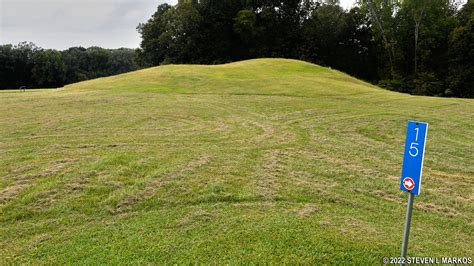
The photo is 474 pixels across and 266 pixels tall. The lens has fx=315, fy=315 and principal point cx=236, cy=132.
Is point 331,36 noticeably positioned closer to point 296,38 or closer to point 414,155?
point 296,38

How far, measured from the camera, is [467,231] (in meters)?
4.16

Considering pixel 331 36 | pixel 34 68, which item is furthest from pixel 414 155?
pixel 34 68

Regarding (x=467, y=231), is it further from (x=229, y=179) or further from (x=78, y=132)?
(x=78, y=132)

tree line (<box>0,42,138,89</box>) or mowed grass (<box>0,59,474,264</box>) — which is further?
tree line (<box>0,42,138,89</box>)

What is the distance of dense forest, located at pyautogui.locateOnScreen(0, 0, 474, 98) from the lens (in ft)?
132

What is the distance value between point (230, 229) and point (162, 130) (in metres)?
6.30

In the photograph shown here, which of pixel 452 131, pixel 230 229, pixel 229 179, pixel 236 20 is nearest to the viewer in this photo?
pixel 230 229

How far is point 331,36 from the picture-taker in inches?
1897

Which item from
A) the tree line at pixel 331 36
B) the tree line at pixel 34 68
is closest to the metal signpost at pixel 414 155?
the tree line at pixel 331 36

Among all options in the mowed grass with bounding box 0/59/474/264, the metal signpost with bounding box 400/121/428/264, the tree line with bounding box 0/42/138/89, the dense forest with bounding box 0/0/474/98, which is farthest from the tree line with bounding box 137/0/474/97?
the metal signpost with bounding box 400/121/428/264

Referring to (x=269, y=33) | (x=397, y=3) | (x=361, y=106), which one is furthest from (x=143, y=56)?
(x=361, y=106)

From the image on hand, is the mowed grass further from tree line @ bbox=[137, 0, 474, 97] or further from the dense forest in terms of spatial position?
the dense forest

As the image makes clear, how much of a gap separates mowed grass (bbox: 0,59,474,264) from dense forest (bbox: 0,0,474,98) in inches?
1350

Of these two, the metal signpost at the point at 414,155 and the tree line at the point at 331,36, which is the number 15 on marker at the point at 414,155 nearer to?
the metal signpost at the point at 414,155
